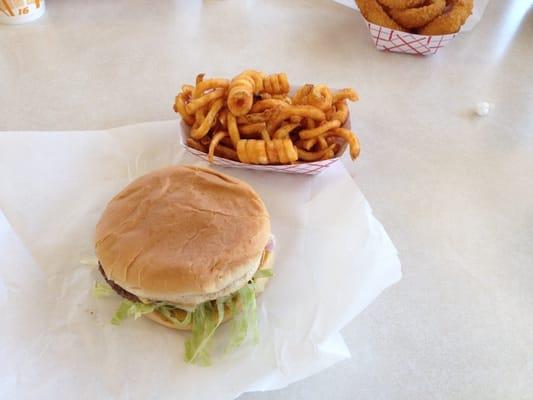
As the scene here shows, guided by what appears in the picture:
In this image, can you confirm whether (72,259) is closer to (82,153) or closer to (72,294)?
(72,294)

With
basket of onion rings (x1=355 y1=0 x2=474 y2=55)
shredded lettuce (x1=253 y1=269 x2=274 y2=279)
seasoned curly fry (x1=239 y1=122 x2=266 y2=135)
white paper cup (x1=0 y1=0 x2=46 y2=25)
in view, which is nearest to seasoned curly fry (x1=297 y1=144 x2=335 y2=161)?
seasoned curly fry (x1=239 y1=122 x2=266 y2=135)

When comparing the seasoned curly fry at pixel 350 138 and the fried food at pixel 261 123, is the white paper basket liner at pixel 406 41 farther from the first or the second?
the seasoned curly fry at pixel 350 138

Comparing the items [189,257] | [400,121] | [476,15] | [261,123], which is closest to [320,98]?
[261,123]

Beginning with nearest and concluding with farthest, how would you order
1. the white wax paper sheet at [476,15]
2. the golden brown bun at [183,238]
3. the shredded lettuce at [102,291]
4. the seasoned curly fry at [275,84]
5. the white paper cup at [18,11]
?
the golden brown bun at [183,238], the shredded lettuce at [102,291], the seasoned curly fry at [275,84], the white paper cup at [18,11], the white wax paper sheet at [476,15]

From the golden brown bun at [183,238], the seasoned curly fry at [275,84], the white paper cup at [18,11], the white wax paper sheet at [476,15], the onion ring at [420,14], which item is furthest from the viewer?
the white wax paper sheet at [476,15]

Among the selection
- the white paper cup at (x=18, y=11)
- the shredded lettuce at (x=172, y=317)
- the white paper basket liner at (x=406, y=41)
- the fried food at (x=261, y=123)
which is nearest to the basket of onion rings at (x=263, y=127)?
the fried food at (x=261, y=123)

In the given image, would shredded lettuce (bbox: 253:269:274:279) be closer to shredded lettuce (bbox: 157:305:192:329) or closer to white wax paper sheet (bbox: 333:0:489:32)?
shredded lettuce (bbox: 157:305:192:329)
